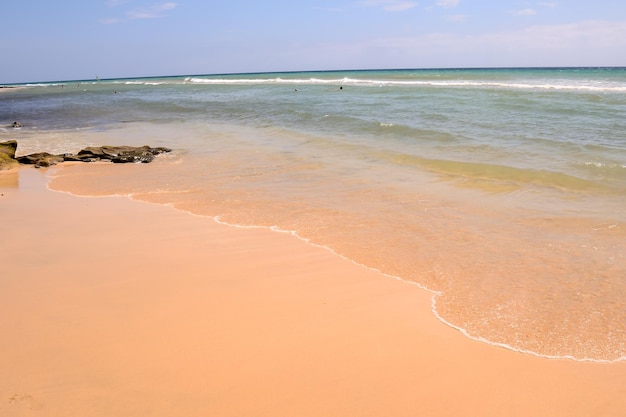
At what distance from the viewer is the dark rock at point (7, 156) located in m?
10.1


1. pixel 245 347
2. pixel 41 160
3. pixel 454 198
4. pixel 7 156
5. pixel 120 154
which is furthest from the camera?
pixel 120 154

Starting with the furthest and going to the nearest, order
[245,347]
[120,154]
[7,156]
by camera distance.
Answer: [120,154] < [7,156] < [245,347]

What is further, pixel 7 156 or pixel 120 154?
pixel 120 154

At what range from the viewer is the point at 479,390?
2734mm

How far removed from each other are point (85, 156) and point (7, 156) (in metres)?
1.53

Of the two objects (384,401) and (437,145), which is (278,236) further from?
(437,145)

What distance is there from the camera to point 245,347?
313 centimetres

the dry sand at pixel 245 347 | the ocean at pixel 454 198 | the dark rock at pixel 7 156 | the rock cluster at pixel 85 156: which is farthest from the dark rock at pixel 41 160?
the dry sand at pixel 245 347

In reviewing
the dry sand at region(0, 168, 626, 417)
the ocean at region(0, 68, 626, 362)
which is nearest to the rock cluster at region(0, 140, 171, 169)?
the ocean at region(0, 68, 626, 362)

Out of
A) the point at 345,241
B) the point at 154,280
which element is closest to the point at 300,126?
the point at 345,241

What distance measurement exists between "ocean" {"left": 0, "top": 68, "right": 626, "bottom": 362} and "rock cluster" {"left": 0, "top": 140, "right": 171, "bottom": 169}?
2.29 feet

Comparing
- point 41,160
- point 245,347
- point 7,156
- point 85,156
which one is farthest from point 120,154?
point 245,347

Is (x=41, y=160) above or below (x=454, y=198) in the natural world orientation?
above

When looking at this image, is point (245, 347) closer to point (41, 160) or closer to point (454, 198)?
point (454, 198)
